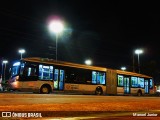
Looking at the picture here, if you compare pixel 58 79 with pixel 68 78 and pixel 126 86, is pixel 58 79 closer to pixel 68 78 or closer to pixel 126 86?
pixel 68 78

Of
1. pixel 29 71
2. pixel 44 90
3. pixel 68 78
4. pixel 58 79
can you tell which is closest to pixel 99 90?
pixel 68 78

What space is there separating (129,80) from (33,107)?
26129 millimetres

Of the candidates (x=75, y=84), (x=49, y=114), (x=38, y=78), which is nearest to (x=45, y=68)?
(x=38, y=78)

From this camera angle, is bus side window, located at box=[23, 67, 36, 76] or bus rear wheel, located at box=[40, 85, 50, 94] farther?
bus rear wheel, located at box=[40, 85, 50, 94]

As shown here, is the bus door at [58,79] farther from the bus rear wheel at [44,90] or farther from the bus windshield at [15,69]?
the bus windshield at [15,69]

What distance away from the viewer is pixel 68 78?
28406 millimetres

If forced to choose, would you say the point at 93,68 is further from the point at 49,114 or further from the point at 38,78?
the point at 49,114

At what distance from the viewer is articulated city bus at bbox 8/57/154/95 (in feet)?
82.3

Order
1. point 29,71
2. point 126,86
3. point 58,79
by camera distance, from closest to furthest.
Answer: point 29,71, point 58,79, point 126,86

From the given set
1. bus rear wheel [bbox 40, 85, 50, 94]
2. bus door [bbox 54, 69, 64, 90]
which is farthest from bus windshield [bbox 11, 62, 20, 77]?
bus door [bbox 54, 69, 64, 90]

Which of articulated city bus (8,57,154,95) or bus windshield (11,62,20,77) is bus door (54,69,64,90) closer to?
articulated city bus (8,57,154,95)

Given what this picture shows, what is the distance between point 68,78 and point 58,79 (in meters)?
1.38

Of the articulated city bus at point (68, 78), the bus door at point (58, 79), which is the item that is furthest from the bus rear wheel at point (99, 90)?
the bus door at point (58, 79)

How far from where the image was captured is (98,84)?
105 feet
